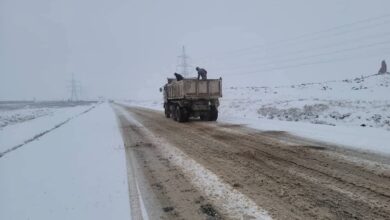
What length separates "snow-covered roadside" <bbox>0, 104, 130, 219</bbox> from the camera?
504 cm

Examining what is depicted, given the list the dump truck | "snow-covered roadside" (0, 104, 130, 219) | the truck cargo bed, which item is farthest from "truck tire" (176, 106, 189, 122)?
"snow-covered roadside" (0, 104, 130, 219)

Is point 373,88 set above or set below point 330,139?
above

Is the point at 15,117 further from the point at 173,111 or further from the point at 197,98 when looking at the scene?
the point at 197,98

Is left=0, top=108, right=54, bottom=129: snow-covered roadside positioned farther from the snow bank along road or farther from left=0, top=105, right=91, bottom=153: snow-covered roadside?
the snow bank along road

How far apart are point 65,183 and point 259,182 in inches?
143

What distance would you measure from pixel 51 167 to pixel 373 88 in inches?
919

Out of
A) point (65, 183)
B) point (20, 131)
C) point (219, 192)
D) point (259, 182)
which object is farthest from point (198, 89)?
point (219, 192)

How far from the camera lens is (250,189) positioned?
5.79 meters

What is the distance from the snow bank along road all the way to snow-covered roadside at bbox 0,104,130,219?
0.39 m

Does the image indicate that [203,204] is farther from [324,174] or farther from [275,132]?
[275,132]

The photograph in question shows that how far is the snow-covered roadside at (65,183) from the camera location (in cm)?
504

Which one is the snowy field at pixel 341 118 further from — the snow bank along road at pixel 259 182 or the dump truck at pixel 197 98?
the snow bank along road at pixel 259 182

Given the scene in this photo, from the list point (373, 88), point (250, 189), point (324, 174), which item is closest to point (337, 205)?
point (250, 189)

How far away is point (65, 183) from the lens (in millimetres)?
6625
